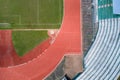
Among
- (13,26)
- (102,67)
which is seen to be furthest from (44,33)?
(102,67)

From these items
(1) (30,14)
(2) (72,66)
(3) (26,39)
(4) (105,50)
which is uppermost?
(1) (30,14)

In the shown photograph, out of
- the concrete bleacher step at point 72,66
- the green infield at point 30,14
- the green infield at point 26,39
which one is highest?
the green infield at point 30,14

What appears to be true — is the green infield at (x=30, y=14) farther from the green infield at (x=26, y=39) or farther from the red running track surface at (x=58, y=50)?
the red running track surface at (x=58, y=50)

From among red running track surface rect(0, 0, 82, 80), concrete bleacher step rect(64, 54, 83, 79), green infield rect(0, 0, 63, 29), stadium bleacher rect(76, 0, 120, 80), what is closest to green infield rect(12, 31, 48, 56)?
green infield rect(0, 0, 63, 29)

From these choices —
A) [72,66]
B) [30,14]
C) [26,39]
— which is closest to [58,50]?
[72,66]

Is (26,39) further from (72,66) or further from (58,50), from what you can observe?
(72,66)

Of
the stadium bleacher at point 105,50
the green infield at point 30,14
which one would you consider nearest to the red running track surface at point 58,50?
the green infield at point 30,14
